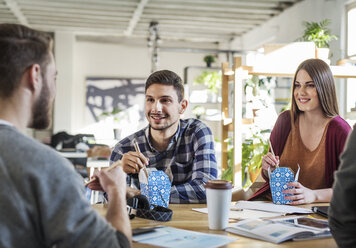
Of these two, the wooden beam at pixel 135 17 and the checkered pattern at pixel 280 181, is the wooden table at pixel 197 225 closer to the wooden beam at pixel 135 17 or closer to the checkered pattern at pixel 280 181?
the checkered pattern at pixel 280 181

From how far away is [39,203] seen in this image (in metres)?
0.87

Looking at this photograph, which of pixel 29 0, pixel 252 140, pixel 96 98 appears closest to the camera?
pixel 252 140

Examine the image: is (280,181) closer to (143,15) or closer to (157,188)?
(157,188)

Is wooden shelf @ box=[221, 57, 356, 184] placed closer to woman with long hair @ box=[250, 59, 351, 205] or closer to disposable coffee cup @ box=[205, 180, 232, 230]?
woman with long hair @ box=[250, 59, 351, 205]

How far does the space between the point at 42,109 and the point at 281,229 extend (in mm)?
788

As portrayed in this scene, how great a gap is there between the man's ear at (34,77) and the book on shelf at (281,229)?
73cm

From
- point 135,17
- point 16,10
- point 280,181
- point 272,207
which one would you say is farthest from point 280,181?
point 16,10

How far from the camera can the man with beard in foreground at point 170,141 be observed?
2.20 meters

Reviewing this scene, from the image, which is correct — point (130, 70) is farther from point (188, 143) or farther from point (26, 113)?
point (26, 113)

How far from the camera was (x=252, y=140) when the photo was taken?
419 centimetres

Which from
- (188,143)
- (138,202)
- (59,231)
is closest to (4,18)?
(188,143)

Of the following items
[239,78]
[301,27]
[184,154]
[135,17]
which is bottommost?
[184,154]

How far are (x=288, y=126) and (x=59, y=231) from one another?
73.1 inches

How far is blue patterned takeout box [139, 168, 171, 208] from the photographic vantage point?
64.6 inches
